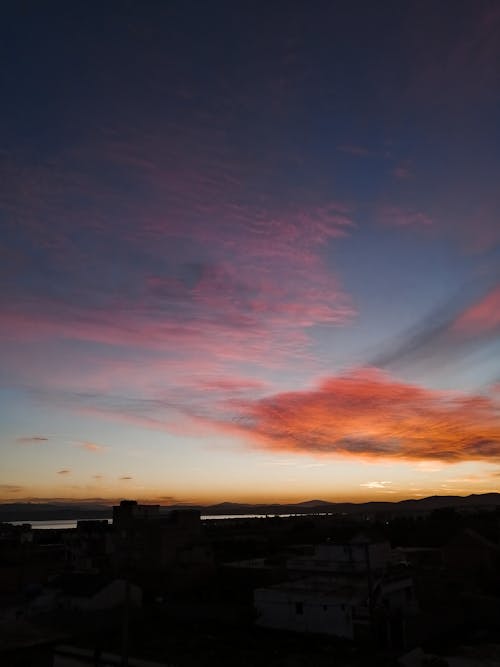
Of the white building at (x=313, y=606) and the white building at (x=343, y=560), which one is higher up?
the white building at (x=343, y=560)

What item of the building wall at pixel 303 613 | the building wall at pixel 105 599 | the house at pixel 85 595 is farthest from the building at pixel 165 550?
the building wall at pixel 303 613

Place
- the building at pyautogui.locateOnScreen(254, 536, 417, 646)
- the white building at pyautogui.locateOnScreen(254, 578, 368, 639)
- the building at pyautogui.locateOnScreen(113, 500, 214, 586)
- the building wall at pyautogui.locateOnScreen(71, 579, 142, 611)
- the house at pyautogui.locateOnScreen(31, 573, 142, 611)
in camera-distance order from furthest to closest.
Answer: the building at pyautogui.locateOnScreen(113, 500, 214, 586), the house at pyautogui.locateOnScreen(31, 573, 142, 611), the building wall at pyautogui.locateOnScreen(71, 579, 142, 611), the white building at pyautogui.locateOnScreen(254, 578, 368, 639), the building at pyautogui.locateOnScreen(254, 536, 417, 646)

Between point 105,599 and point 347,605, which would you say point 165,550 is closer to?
point 105,599

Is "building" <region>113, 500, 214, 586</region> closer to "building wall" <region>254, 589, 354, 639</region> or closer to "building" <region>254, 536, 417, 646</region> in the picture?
"building" <region>254, 536, 417, 646</region>

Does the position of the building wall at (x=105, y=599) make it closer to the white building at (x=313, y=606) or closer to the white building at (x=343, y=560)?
the white building at (x=313, y=606)

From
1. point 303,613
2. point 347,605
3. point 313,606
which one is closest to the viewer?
point 347,605

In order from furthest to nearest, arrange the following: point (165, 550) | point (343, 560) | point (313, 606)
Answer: point (165, 550) → point (343, 560) → point (313, 606)

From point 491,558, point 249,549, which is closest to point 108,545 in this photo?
point 249,549

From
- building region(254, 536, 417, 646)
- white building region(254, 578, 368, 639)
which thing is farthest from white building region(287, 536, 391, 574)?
white building region(254, 578, 368, 639)

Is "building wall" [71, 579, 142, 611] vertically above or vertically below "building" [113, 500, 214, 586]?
below

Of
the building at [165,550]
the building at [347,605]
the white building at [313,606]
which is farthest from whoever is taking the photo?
the building at [165,550]

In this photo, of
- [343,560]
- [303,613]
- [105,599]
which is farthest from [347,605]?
[105,599]

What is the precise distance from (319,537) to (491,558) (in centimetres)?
8210

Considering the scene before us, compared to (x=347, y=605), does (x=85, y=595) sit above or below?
above
